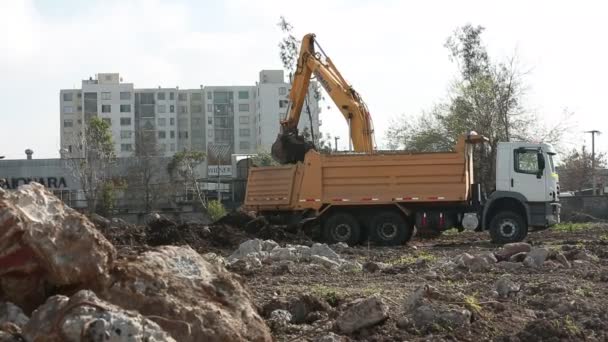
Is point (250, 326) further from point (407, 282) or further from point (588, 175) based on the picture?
point (588, 175)

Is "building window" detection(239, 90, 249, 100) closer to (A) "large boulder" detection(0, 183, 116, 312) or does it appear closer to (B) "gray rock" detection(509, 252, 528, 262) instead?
(B) "gray rock" detection(509, 252, 528, 262)

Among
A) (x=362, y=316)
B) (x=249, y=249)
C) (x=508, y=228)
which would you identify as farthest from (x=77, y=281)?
(x=508, y=228)

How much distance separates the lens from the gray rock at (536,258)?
44.0 ft

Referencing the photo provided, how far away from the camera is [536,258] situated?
1359 cm

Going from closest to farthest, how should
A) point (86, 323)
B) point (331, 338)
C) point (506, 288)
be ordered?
point (86, 323), point (331, 338), point (506, 288)

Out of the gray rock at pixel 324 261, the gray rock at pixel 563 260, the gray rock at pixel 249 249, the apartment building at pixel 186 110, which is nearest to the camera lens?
the gray rock at pixel 563 260

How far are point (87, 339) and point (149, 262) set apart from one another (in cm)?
124

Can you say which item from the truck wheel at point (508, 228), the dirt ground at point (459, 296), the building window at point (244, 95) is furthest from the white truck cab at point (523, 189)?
the building window at point (244, 95)

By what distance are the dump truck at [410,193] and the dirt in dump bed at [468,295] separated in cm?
569

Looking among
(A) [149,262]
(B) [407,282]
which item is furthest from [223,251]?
(A) [149,262]

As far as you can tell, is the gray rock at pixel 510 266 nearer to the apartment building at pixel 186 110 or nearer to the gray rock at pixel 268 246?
the gray rock at pixel 268 246

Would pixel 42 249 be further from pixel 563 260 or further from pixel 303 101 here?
pixel 303 101

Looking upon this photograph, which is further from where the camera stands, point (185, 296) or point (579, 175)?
point (579, 175)

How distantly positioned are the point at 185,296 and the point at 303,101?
20188 mm
